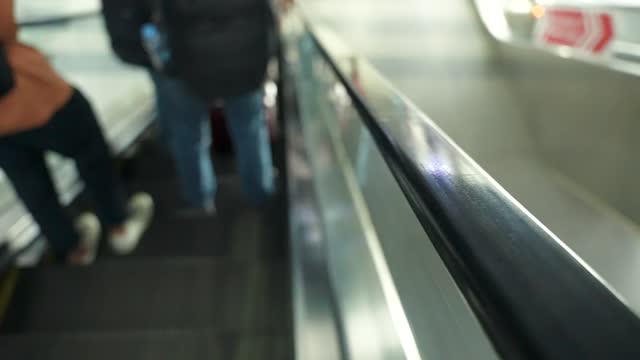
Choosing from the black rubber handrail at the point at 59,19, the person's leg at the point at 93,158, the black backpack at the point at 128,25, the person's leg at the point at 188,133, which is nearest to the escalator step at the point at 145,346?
the person's leg at the point at 93,158

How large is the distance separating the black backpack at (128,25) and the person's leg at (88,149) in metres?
0.34

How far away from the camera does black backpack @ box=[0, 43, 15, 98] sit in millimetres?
1521

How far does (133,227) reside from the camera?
92.7 inches

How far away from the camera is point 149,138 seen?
12.4 feet

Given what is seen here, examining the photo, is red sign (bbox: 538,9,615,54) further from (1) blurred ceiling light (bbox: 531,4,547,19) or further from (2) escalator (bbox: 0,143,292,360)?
(2) escalator (bbox: 0,143,292,360)

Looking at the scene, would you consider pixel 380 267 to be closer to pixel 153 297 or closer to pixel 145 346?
pixel 145 346

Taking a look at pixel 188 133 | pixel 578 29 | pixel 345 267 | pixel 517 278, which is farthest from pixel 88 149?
pixel 578 29

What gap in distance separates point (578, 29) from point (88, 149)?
9.34 feet

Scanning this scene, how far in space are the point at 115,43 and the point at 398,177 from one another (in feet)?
5.87

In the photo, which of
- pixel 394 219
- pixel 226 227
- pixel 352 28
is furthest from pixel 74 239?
pixel 352 28

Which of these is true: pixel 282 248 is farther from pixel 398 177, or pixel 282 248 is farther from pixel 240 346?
pixel 398 177

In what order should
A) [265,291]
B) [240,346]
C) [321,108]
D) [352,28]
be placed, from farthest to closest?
1. [352,28]
2. [321,108]
3. [265,291]
4. [240,346]

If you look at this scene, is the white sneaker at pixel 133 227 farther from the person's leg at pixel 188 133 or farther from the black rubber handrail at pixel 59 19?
the black rubber handrail at pixel 59 19

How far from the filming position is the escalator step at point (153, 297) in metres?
1.95
